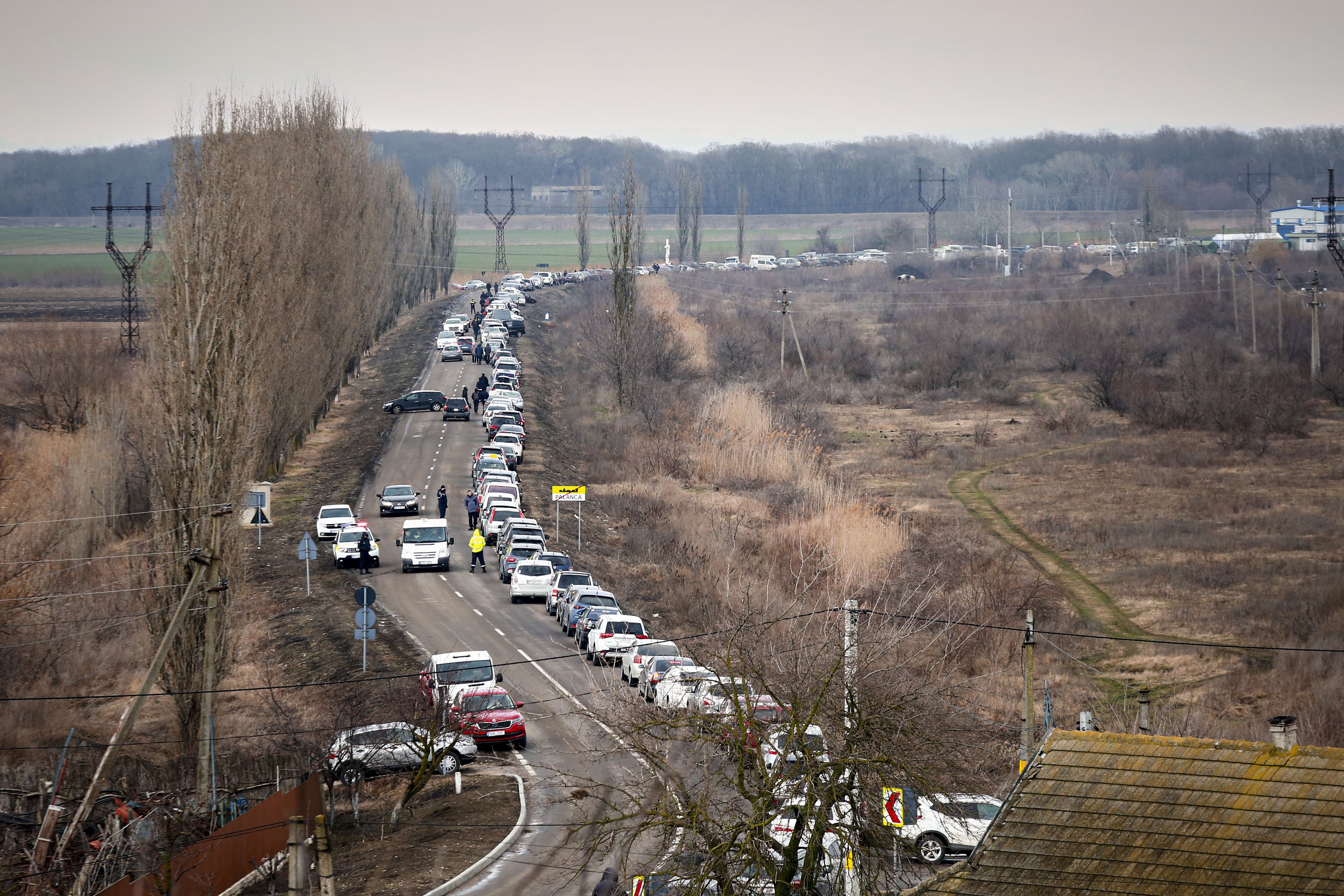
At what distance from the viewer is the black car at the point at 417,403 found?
65.7 metres

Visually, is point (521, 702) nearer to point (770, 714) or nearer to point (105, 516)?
point (770, 714)

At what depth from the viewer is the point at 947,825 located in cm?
1880

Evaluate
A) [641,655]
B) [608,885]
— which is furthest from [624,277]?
[608,885]

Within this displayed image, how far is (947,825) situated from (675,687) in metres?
6.82

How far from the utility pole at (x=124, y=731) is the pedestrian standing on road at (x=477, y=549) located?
16.4m

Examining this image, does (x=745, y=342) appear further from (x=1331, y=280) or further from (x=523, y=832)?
(x=523, y=832)

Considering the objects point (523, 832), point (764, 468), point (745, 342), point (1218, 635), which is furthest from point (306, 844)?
point (745, 342)

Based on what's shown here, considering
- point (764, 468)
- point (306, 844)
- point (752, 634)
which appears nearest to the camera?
point (306, 844)

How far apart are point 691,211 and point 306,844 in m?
158

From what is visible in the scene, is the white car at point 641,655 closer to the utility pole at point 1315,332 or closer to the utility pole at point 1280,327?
the utility pole at point 1315,332

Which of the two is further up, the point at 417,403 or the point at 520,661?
the point at 417,403

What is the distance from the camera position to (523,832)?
69.1 feet

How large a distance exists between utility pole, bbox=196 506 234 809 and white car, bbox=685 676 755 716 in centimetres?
826

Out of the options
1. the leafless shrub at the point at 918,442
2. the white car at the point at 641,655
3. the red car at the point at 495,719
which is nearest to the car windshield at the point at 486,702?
the red car at the point at 495,719
